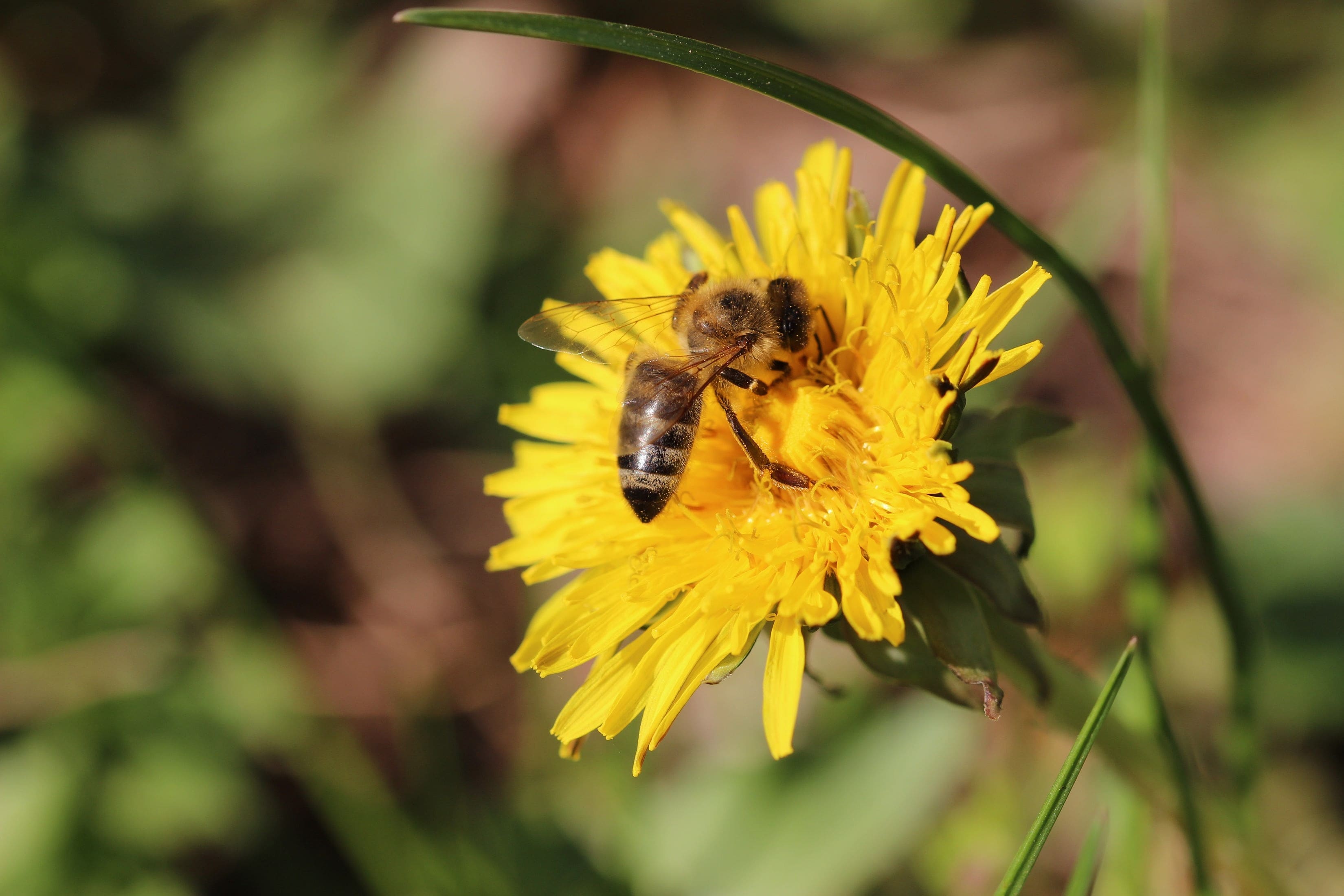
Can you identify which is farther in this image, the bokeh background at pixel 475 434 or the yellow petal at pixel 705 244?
the bokeh background at pixel 475 434

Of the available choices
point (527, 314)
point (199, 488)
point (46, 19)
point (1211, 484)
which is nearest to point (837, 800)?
point (1211, 484)

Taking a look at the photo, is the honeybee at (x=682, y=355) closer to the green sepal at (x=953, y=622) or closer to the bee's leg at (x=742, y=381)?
the bee's leg at (x=742, y=381)

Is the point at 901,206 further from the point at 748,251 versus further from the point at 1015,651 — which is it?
the point at 1015,651

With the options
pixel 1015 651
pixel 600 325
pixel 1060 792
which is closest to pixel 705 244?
pixel 600 325

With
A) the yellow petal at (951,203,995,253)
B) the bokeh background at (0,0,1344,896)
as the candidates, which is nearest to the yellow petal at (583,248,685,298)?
the yellow petal at (951,203,995,253)

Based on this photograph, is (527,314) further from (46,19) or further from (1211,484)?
(46,19)

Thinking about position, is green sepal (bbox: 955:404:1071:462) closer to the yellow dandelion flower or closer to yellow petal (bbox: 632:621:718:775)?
the yellow dandelion flower

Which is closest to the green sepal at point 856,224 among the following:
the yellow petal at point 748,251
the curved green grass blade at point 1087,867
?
the yellow petal at point 748,251
